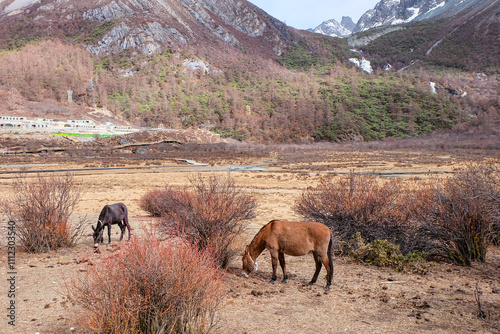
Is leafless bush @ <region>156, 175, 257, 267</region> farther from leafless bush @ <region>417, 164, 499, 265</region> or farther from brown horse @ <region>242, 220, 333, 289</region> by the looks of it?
leafless bush @ <region>417, 164, 499, 265</region>

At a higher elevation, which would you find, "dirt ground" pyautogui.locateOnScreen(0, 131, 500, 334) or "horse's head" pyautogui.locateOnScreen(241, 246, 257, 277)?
"horse's head" pyautogui.locateOnScreen(241, 246, 257, 277)

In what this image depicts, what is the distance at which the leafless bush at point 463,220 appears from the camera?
21.3ft

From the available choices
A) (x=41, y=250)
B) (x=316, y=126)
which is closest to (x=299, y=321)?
(x=41, y=250)

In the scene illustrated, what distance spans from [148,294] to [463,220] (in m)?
5.90

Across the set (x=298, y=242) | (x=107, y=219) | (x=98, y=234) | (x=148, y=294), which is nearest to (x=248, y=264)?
(x=298, y=242)

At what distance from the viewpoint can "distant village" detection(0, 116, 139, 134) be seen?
5767 centimetres

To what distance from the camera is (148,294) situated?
3.39 metres

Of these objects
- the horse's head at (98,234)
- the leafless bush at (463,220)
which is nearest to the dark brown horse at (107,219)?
the horse's head at (98,234)

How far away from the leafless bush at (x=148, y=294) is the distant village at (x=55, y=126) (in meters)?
63.7

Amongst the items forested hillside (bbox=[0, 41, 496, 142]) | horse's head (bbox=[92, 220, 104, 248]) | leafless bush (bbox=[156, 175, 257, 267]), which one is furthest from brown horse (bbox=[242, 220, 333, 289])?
forested hillside (bbox=[0, 41, 496, 142])

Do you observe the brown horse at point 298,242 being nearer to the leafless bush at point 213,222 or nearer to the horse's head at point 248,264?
the horse's head at point 248,264

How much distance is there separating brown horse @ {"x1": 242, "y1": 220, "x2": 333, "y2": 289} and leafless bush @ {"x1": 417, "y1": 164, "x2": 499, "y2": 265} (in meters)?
2.65

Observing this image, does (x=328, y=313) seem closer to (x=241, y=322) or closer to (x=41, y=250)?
(x=241, y=322)

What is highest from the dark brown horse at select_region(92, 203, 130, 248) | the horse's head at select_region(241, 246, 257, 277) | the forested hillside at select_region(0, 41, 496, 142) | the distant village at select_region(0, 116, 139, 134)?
the forested hillside at select_region(0, 41, 496, 142)
